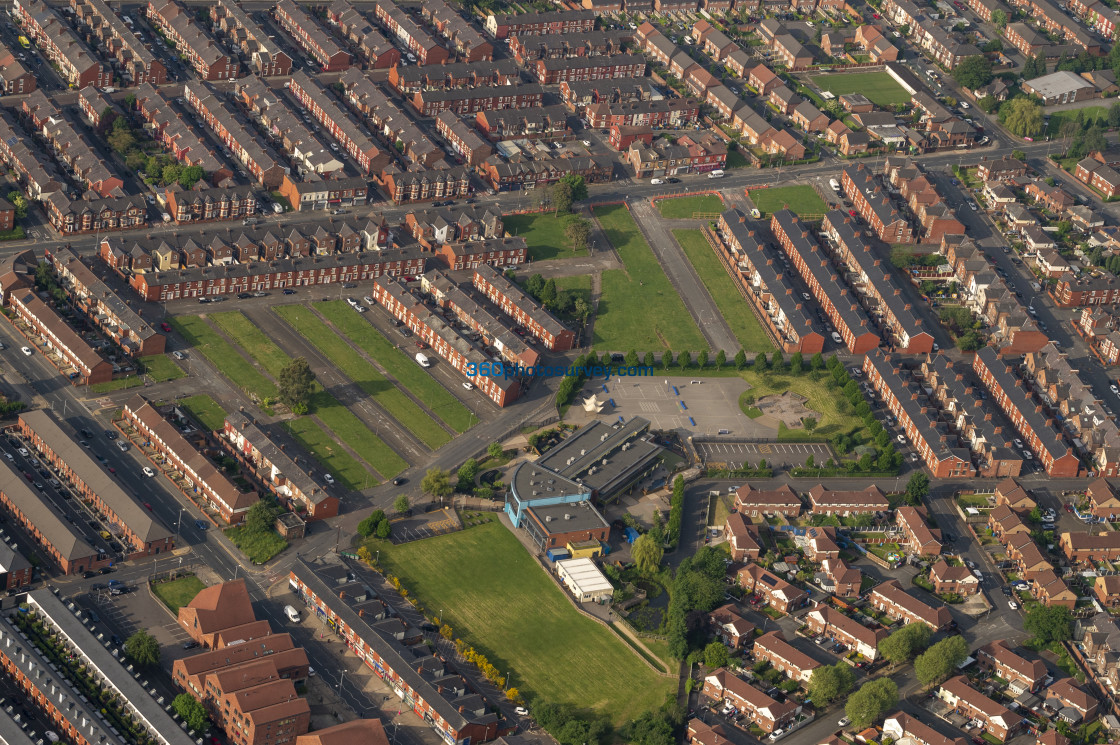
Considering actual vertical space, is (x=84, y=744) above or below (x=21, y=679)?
below

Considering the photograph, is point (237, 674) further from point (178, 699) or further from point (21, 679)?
point (21, 679)

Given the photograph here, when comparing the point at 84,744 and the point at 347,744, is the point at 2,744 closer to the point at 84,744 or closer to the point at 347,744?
the point at 84,744

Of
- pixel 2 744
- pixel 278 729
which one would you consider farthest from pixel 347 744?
pixel 2 744

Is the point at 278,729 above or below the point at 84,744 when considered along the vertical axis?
below

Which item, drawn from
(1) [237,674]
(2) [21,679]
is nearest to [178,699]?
(1) [237,674]

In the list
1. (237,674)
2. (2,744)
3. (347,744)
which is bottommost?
(347,744)

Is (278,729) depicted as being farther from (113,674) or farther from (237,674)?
(113,674)
